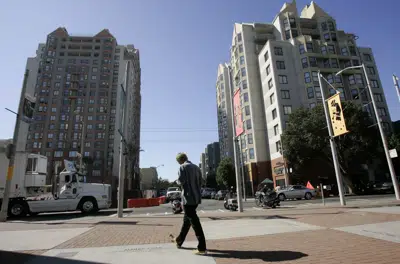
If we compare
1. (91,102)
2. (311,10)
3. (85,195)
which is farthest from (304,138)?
(91,102)

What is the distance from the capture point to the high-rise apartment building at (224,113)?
8356 centimetres

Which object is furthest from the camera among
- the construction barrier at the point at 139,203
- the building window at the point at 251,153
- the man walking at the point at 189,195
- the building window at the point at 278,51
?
the building window at the point at 251,153

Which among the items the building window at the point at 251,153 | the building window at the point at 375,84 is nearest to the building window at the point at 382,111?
the building window at the point at 375,84

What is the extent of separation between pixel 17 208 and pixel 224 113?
247 ft

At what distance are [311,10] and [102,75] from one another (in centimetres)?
6687

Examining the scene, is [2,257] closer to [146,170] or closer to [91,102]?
[91,102]

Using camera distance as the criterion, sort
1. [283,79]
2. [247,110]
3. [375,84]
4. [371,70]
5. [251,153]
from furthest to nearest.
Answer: [371,70]
[247,110]
[375,84]
[251,153]
[283,79]

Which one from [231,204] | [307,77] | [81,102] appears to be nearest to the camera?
[231,204]

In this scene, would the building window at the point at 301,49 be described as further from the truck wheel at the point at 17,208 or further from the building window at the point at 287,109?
the truck wheel at the point at 17,208

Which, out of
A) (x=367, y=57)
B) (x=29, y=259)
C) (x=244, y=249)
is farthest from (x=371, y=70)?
(x=29, y=259)

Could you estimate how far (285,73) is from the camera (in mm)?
47344

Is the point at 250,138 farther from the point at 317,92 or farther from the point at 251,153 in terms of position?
the point at 317,92

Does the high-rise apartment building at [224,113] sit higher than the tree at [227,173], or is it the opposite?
the high-rise apartment building at [224,113]

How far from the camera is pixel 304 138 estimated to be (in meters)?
32.6
